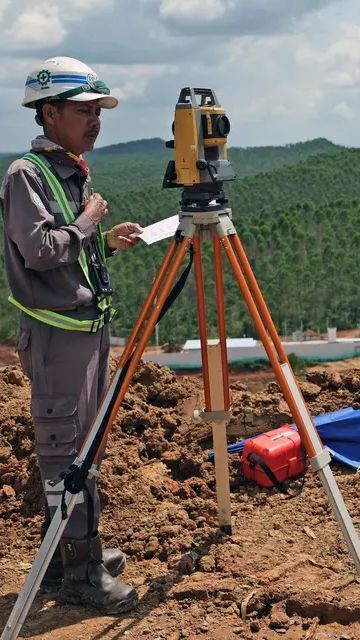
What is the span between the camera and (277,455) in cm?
426

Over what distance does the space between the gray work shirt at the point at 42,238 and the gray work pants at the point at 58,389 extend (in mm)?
150

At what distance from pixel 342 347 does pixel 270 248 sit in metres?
14.8

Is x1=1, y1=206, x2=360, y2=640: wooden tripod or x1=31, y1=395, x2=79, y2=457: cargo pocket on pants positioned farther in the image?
x1=31, y1=395, x2=79, y2=457: cargo pocket on pants

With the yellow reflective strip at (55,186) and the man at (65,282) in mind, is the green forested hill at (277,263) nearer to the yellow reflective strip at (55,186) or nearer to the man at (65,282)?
the man at (65,282)

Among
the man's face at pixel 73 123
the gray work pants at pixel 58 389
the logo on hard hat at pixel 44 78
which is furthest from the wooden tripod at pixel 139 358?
the logo on hard hat at pixel 44 78

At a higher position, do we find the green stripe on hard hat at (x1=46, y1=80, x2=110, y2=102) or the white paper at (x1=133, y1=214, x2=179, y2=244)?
the green stripe on hard hat at (x1=46, y1=80, x2=110, y2=102)

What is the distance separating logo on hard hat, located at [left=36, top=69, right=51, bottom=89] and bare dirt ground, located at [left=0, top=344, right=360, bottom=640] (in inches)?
84.1

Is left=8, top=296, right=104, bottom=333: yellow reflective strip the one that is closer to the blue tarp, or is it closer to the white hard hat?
the white hard hat

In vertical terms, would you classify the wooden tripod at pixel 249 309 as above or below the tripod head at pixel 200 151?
below

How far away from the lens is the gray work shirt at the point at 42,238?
2988 mm

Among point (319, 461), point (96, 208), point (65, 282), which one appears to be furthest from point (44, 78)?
point (319, 461)

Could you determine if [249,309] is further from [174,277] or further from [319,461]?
[319,461]

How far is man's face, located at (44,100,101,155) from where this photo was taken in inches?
125

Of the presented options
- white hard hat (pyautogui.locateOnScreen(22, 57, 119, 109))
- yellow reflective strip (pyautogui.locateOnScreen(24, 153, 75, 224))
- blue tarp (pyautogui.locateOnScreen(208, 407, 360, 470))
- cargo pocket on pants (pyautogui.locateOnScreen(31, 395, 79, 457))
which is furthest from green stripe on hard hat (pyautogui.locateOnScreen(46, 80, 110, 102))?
blue tarp (pyautogui.locateOnScreen(208, 407, 360, 470))
